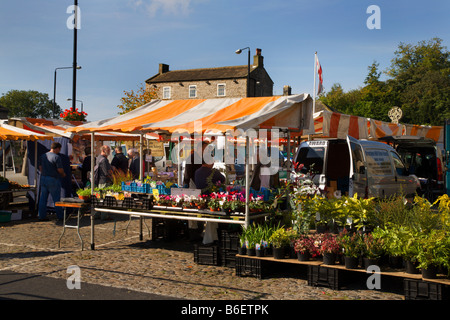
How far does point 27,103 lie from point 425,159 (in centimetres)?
10123

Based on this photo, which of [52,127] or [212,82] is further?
[212,82]

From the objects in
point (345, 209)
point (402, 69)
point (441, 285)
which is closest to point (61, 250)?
point (345, 209)

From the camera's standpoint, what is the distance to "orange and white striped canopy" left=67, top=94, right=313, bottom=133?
23.2 ft

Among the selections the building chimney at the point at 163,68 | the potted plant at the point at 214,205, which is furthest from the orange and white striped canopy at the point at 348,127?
the building chimney at the point at 163,68

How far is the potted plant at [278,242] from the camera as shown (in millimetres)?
6398

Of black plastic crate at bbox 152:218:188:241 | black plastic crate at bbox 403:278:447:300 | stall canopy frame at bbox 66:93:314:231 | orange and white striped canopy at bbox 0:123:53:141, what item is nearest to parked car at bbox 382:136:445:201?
stall canopy frame at bbox 66:93:314:231

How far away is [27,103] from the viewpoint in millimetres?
102938

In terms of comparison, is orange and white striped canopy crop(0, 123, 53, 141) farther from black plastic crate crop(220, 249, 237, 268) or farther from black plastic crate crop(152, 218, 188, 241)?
black plastic crate crop(220, 249, 237, 268)

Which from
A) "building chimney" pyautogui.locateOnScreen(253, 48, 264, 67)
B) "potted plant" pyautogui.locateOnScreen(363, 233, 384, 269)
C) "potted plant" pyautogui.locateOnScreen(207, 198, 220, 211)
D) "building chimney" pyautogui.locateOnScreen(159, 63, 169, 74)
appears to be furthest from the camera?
"building chimney" pyautogui.locateOnScreen(159, 63, 169, 74)

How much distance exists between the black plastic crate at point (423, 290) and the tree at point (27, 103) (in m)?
105

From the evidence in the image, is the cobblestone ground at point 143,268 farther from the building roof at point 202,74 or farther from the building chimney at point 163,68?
the building chimney at point 163,68

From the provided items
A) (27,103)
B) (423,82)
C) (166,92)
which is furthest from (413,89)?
(27,103)

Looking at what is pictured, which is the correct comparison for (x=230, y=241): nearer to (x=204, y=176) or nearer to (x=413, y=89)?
(x=204, y=176)

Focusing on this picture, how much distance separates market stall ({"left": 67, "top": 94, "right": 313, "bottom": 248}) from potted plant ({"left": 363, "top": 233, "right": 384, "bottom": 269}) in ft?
5.82
